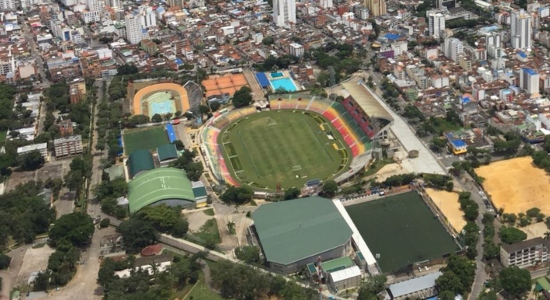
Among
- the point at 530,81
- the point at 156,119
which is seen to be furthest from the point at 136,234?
the point at 530,81

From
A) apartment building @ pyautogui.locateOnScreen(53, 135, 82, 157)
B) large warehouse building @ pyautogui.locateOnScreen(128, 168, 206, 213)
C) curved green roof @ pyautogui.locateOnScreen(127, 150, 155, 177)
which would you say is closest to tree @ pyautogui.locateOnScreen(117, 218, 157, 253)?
large warehouse building @ pyautogui.locateOnScreen(128, 168, 206, 213)

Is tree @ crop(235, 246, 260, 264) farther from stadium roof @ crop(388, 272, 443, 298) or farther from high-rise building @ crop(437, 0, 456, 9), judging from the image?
high-rise building @ crop(437, 0, 456, 9)

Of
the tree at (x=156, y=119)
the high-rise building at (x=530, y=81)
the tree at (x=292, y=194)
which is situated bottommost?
the tree at (x=292, y=194)

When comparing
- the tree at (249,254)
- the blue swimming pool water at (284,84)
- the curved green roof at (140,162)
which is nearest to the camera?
the tree at (249,254)

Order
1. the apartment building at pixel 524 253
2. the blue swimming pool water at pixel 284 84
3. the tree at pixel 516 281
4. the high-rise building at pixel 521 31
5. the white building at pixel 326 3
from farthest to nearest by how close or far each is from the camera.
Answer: the white building at pixel 326 3 < the high-rise building at pixel 521 31 < the blue swimming pool water at pixel 284 84 < the apartment building at pixel 524 253 < the tree at pixel 516 281

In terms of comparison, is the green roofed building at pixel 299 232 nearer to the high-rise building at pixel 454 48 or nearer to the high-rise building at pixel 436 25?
the high-rise building at pixel 454 48

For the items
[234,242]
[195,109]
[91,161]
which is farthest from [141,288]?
[195,109]

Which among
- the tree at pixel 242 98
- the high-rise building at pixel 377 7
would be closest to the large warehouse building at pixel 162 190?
the tree at pixel 242 98

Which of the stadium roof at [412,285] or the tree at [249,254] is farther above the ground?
the tree at [249,254]
